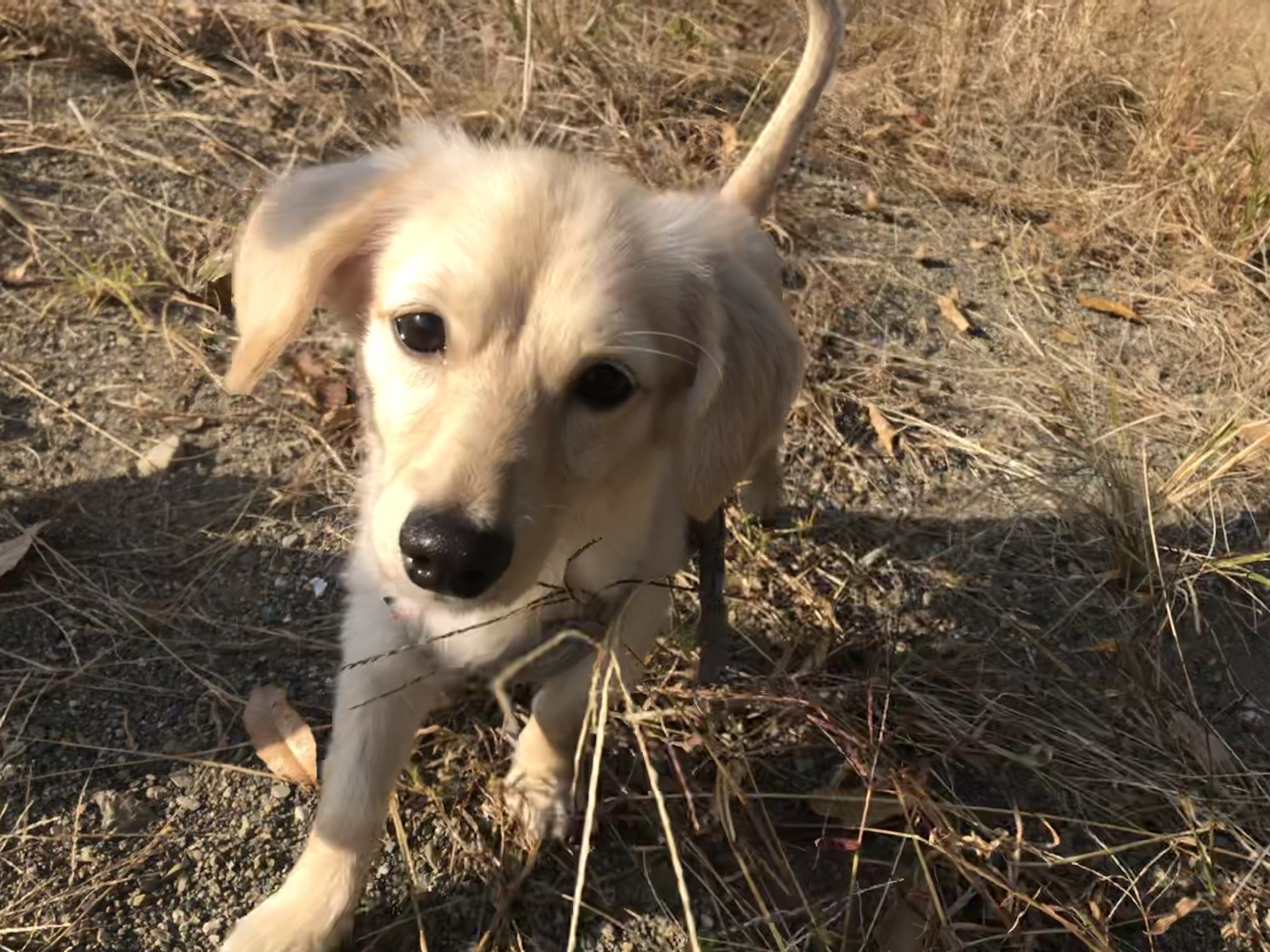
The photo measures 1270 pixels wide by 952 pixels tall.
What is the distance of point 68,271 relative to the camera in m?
2.76

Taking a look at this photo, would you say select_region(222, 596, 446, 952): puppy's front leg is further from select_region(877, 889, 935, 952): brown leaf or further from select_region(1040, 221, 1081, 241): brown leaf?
select_region(1040, 221, 1081, 241): brown leaf

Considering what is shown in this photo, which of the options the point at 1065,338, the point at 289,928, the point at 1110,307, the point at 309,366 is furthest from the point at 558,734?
the point at 1110,307

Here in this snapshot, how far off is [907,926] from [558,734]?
74cm

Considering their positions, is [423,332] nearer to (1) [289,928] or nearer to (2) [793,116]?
(1) [289,928]

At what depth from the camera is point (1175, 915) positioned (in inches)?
67.7

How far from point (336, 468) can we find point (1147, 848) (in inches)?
82.3

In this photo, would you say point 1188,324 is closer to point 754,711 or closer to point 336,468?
point 754,711

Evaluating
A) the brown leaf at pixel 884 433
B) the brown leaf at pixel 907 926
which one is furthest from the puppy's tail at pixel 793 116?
the brown leaf at pixel 907 926

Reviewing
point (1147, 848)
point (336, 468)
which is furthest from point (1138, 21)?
point (336, 468)

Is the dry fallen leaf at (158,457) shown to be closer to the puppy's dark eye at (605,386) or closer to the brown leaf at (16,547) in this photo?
the brown leaf at (16,547)

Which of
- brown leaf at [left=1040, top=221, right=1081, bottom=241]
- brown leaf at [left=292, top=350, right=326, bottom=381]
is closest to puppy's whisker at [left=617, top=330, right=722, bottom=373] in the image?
brown leaf at [left=292, top=350, right=326, bottom=381]

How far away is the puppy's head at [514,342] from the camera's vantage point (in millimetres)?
1362

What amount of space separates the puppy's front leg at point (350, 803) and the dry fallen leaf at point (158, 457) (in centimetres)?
100

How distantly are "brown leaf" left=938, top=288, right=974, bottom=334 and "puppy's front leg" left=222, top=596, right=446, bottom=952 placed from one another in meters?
2.28
